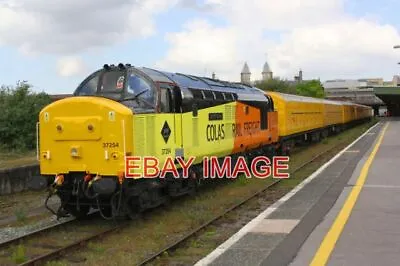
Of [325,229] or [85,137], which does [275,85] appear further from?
[85,137]

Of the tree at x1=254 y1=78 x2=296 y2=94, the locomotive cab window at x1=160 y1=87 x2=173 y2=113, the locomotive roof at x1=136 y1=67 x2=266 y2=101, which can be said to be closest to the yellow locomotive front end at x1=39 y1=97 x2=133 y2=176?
the locomotive cab window at x1=160 y1=87 x2=173 y2=113

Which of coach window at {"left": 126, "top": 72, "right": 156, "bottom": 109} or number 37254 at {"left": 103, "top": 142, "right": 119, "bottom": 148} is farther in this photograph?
coach window at {"left": 126, "top": 72, "right": 156, "bottom": 109}

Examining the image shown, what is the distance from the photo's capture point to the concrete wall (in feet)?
47.6

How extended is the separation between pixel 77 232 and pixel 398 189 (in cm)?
806

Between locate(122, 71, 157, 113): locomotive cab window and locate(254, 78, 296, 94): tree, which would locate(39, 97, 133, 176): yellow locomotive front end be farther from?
locate(254, 78, 296, 94): tree

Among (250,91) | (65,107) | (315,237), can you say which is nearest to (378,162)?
(250,91)

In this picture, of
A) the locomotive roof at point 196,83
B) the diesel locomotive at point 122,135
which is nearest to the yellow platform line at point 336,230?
the diesel locomotive at point 122,135

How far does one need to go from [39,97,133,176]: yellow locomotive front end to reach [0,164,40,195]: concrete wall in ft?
16.8

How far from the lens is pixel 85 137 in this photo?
945cm

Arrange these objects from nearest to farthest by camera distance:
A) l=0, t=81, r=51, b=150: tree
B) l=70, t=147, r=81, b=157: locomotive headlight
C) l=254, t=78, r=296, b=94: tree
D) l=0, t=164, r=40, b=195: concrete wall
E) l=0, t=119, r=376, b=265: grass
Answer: l=0, t=119, r=376, b=265: grass
l=70, t=147, r=81, b=157: locomotive headlight
l=0, t=164, r=40, b=195: concrete wall
l=0, t=81, r=51, b=150: tree
l=254, t=78, r=296, b=94: tree

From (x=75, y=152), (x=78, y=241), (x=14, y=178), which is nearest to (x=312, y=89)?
(x=14, y=178)

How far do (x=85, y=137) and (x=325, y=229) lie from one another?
4387 mm

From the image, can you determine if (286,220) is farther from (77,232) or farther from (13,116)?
(13,116)

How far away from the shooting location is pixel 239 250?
812 cm
